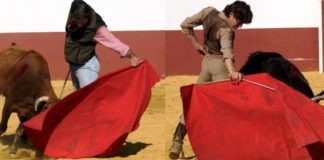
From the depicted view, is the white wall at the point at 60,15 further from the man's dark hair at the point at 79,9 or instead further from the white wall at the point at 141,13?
the man's dark hair at the point at 79,9

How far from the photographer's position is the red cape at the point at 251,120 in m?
4.42

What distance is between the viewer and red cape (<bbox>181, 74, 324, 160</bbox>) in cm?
442

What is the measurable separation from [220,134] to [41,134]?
1522 millimetres

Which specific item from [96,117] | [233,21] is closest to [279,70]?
[233,21]

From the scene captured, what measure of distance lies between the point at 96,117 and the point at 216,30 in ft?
4.44

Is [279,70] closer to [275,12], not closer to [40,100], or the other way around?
[40,100]

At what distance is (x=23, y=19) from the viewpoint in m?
11.6

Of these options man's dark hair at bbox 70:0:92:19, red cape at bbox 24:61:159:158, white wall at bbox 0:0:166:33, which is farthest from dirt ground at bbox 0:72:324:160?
white wall at bbox 0:0:166:33

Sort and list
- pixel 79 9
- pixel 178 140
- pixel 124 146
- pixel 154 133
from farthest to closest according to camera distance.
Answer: pixel 154 133, pixel 124 146, pixel 79 9, pixel 178 140

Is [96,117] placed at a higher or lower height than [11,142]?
higher

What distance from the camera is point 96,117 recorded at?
5.46 metres

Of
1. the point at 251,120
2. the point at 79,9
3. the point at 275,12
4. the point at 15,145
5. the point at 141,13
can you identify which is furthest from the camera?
the point at 275,12

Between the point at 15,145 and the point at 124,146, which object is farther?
the point at 124,146

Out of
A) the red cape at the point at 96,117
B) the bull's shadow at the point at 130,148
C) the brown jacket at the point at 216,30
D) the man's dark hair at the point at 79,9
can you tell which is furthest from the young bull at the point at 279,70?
the man's dark hair at the point at 79,9
